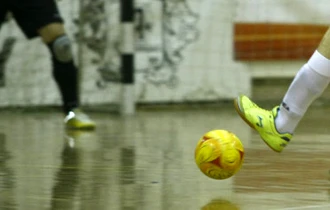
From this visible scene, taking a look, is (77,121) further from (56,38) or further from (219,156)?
(219,156)

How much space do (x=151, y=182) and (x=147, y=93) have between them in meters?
5.63

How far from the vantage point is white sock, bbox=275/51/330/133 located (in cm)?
525

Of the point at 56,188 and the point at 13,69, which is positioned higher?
the point at 56,188

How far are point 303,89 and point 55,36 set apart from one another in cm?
311

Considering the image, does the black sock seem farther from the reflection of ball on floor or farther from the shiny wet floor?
the reflection of ball on floor

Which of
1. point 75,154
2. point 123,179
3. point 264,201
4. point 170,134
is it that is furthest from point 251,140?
point 264,201

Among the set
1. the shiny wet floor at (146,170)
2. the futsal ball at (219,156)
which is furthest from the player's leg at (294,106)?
the futsal ball at (219,156)

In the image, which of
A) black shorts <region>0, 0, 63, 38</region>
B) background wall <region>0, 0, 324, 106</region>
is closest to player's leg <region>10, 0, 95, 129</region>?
black shorts <region>0, 0, 63, 38</region>

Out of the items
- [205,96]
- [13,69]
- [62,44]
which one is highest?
[62,44]

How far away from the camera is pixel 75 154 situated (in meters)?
6.29

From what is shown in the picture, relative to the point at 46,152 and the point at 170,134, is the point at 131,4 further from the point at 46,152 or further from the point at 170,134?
the point at 46,152

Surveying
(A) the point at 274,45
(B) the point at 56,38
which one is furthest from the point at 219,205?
(A) the point at 274,45

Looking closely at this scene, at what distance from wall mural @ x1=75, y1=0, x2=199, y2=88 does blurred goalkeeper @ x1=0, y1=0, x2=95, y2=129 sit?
5.92 ft

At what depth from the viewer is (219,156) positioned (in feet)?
15.5
